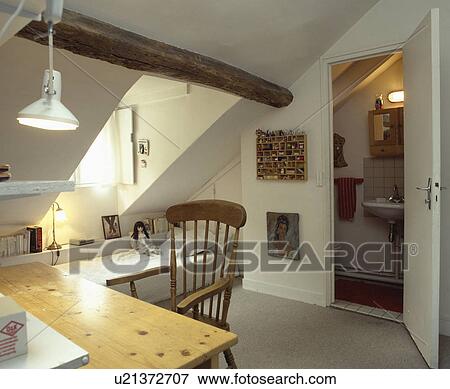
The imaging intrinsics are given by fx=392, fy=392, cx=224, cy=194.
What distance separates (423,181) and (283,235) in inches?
54.6

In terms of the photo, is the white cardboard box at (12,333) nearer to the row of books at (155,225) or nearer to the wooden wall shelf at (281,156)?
the wooden wall shelf at (281,156)

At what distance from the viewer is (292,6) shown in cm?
233

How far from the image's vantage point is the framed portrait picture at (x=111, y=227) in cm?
395

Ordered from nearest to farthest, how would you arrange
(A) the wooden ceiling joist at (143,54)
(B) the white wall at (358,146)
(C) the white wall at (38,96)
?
(A) the wooden ceiling joist at (143,54) < (C) the white wall at (38,96) < (B) the white wall at (358,146)

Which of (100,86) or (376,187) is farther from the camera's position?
(376,187)

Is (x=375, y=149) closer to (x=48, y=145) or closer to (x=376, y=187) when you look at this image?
(x=376, y=187)

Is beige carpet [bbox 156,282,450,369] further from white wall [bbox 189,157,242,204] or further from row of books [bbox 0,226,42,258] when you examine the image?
row of books [bbox 0,226,42,258]

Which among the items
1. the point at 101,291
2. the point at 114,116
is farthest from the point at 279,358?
the point at 114,116

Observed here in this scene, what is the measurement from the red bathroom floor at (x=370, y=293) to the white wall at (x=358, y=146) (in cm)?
44
